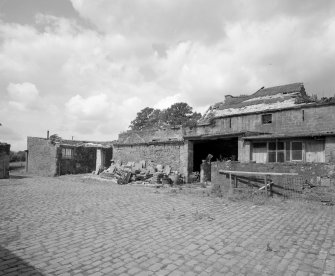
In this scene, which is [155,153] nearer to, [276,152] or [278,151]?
[276,152]

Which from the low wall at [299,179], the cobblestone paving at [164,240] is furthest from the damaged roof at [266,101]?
the cobblestone paving at [164,240]

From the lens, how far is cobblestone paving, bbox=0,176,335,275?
4652 mm

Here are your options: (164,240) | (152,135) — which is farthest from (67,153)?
(164,240)

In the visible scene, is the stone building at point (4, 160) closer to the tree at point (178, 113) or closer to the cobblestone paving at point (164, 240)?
the cobblestone paving at point (164, 240)

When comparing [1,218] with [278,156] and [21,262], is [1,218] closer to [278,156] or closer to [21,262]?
[21,262]

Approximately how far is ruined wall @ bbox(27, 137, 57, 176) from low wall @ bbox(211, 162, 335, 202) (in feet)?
73.2

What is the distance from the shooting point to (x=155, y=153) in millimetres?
24406

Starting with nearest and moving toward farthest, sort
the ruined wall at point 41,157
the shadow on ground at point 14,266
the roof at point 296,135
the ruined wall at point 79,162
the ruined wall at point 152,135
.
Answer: the shadow on ground at point 14,266
the roof at point 296,135
the ruined wall at point 152,135
the ruined wall at point 41,157
the ruined wall at point 79,162

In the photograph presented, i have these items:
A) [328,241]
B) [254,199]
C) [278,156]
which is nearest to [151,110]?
[278,156]

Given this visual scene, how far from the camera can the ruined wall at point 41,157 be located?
28.7 metres

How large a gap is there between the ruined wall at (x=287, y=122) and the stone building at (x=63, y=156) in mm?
13125

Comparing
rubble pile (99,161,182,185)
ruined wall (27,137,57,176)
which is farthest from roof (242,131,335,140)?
ruined wall (27,137,57,176)

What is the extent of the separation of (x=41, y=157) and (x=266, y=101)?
85.5ft

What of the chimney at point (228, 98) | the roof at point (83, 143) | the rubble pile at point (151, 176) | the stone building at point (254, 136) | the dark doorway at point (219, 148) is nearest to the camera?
the stone building at point (254, 136)
